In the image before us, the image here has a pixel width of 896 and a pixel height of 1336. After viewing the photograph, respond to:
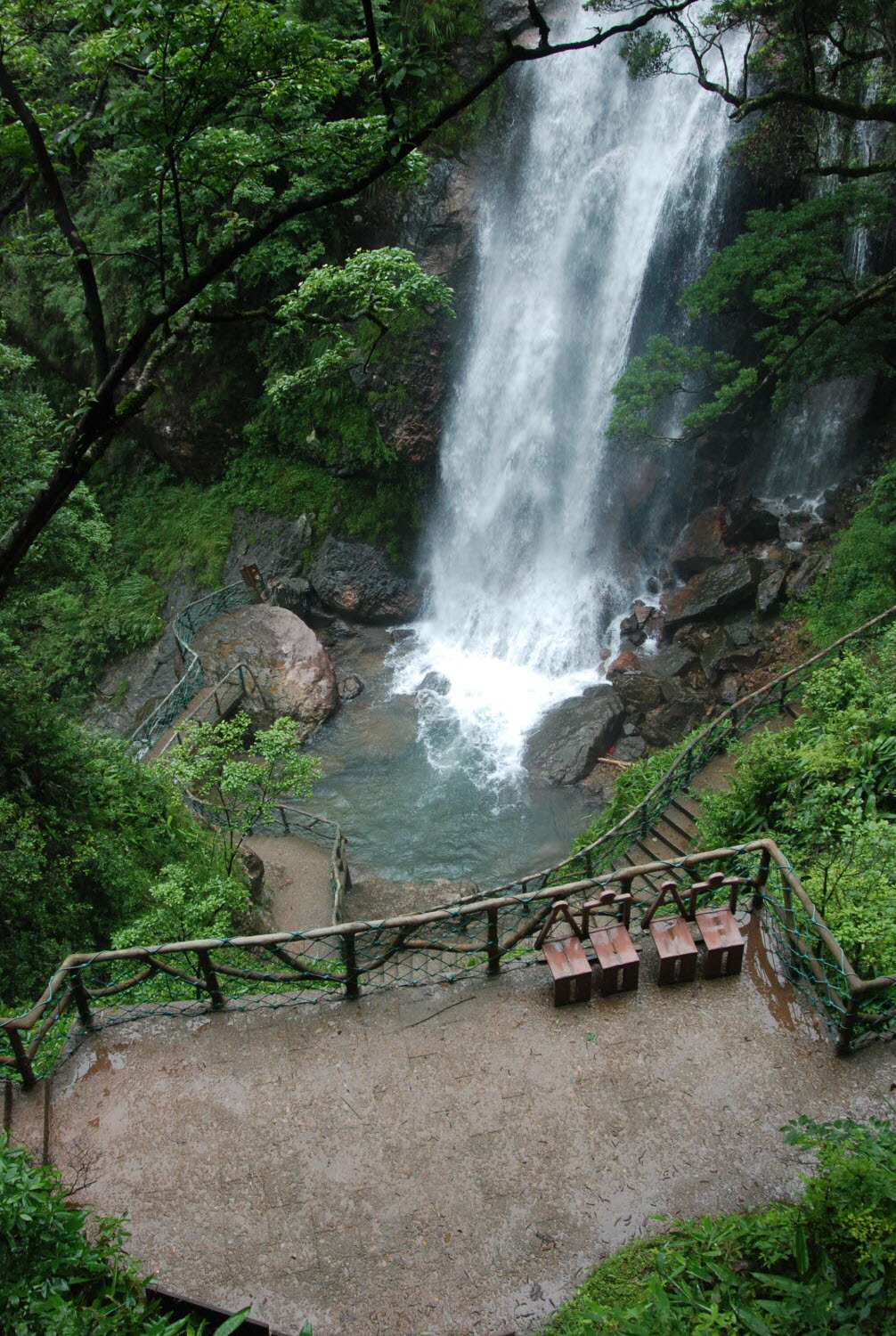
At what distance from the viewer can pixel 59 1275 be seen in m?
3.65

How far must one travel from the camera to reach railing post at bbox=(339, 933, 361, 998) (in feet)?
17.7

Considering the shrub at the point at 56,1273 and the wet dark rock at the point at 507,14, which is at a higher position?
Result: the wet dark rock at the point at 507,14

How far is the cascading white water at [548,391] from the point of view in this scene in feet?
54.3

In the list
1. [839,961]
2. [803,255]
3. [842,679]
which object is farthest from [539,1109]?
[803,255]

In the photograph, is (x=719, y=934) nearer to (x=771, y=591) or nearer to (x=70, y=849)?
(x=70, y=849)

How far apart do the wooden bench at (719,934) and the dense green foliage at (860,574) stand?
7.65m

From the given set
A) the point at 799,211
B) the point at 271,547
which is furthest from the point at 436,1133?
the point at 271,547

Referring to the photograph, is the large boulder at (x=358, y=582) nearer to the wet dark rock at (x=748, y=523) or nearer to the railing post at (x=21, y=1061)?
the wet dark rock at (x=748, y=523)

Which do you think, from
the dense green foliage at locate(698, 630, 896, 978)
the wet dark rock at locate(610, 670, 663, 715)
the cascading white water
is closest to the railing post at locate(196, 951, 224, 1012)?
the dense green foliage at locate(698, 630, 896, 978)

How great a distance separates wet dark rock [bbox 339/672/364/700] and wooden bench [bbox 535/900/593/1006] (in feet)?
41.5

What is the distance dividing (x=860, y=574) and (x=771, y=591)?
2412mm

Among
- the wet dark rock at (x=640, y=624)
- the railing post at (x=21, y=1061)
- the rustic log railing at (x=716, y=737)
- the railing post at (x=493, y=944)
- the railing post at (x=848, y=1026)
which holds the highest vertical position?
the wet dark rock at (x=640, y=624)

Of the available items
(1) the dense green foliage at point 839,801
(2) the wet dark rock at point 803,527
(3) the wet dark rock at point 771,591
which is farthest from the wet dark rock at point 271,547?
(1) the dense green foliage at point 839,801

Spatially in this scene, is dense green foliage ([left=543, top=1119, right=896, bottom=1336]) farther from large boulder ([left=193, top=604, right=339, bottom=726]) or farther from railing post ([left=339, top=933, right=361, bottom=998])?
large boulder ([left=193, top=604, right=339, bottom=726])
